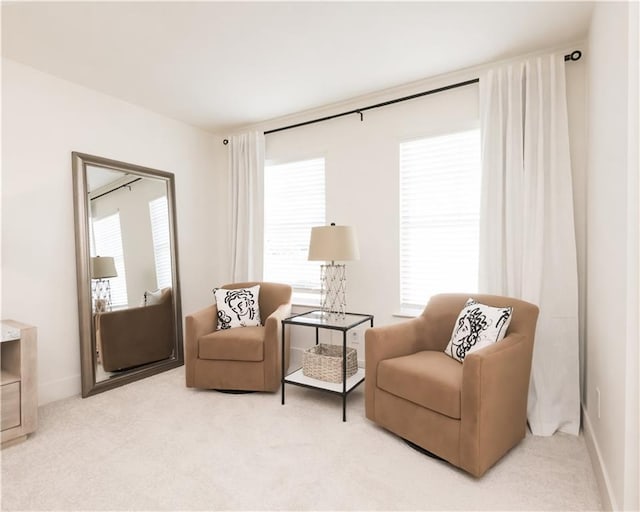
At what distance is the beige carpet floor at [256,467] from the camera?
1.72 m

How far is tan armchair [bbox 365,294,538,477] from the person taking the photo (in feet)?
6.07

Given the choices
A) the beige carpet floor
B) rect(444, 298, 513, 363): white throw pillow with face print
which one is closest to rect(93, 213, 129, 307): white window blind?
the beige carpet floor

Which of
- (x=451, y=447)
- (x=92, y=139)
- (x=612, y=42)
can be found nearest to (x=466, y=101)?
(x=612, y=42)

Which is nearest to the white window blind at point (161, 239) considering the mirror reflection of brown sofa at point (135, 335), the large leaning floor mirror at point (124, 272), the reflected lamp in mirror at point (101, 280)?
the large leaning floor mirror at point (124, 272)

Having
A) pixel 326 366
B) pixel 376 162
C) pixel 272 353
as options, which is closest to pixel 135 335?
pixel 272 353

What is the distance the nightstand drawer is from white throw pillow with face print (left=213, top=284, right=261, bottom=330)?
143 centimetres

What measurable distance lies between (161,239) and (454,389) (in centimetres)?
301

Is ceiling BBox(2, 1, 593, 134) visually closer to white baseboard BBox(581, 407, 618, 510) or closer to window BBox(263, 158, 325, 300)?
window BBox(263, 158, 325, 300)

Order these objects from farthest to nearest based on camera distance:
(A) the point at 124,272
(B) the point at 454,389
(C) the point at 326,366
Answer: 1. (A) the point at 124,272
2. (C) the point at 326,366
3. (B) the point at 454,389

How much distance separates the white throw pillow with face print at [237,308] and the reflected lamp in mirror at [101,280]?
Result: 2.96ft

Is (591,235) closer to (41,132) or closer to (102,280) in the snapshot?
(102,280)

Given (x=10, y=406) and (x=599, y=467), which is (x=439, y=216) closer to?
(x=599, y=467)

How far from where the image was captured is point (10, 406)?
2.21 meters

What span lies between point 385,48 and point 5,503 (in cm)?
332
